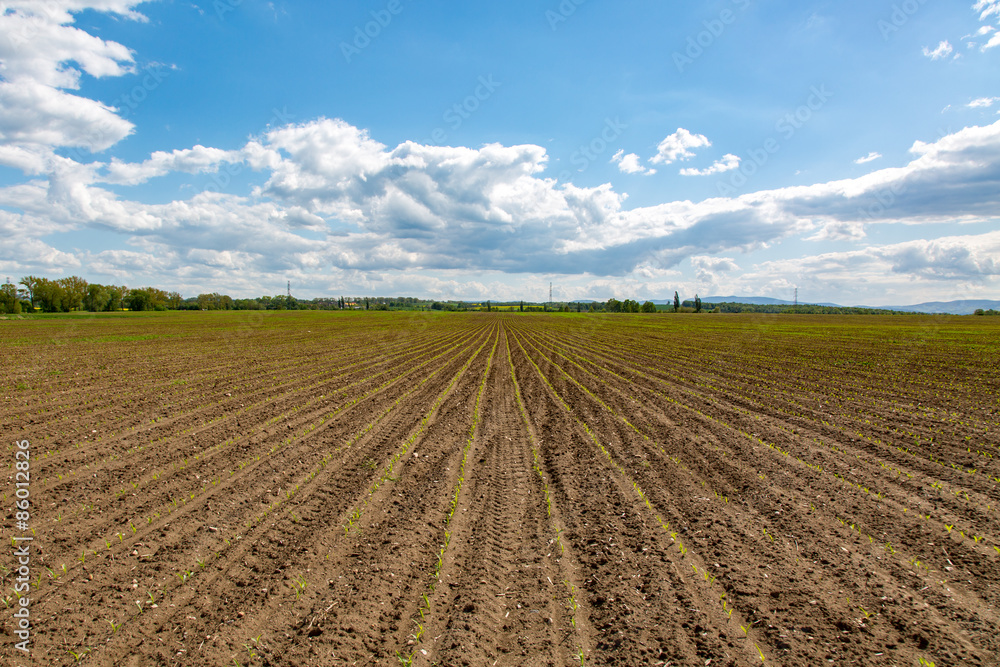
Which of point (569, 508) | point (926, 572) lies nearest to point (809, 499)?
point (926, 572)

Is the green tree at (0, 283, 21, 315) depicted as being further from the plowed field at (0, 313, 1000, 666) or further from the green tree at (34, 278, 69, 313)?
the plowed field at (0, 313, 1000, 666)

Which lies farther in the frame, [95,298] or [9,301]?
[95,298]

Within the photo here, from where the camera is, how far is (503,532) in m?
6.07

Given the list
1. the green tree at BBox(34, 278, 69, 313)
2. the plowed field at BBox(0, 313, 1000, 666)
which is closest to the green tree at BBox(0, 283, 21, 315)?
the green tree at BBox(34, 278, 69, 313)

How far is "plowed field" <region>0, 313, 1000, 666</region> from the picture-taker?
412cm

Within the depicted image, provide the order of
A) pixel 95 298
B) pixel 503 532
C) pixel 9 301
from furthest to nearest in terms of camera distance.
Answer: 1. pixel 95 298
2. pixel 9 301
3. pixel 503 532

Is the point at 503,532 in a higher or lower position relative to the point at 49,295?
lower

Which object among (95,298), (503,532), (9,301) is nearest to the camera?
(503,532)

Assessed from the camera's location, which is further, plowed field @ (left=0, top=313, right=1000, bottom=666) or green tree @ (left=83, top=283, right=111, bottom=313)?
green tree @ (left=83, top=283, right=111, bottom=313)

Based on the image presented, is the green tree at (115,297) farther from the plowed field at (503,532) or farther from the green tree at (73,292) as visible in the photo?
the plowed field at (503,532)

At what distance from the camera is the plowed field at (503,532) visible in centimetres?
412

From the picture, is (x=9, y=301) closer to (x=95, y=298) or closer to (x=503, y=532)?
(x=95, y=298)

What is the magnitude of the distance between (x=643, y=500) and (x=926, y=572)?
10.9 ft

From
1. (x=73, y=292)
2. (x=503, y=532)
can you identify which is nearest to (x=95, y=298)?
(x=73, y=292)
